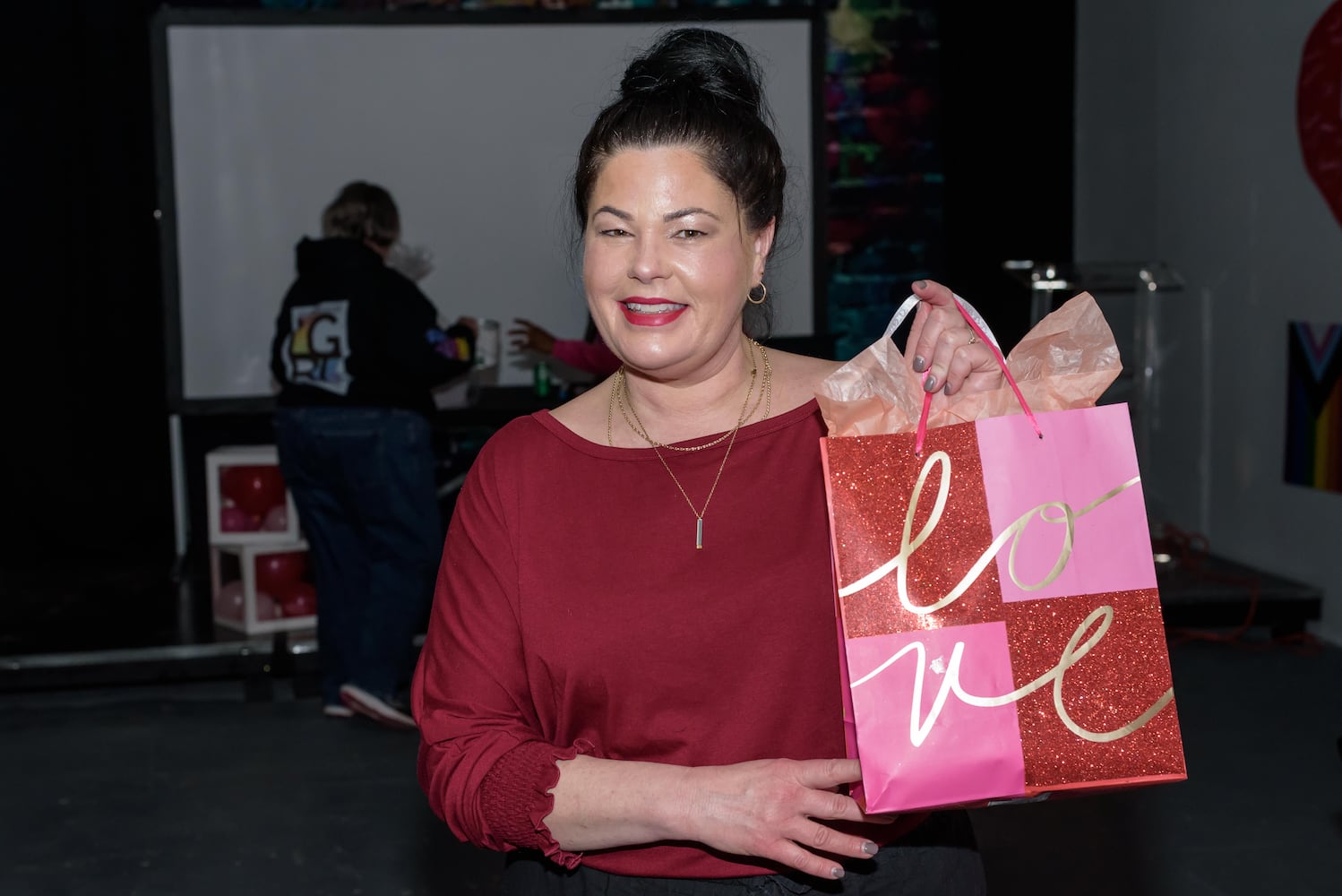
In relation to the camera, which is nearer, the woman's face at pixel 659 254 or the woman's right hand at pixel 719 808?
the woman's right hand at pixel 719 808

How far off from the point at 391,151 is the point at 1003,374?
4.55 m

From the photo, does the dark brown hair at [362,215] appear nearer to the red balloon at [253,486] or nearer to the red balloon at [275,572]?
the red balloon at [253,486]

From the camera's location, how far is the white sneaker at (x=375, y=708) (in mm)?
3783

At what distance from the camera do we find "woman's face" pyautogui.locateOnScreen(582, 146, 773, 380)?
1210 millimetres

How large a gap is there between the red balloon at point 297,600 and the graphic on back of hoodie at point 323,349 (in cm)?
110

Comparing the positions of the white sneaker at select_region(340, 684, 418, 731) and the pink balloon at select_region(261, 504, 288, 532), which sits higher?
the pink balloon at select_region(261, 504, 288, 532)

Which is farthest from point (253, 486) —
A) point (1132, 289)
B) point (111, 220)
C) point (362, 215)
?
point (1132, 289)

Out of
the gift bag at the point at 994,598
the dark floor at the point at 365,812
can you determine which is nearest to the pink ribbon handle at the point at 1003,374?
the gift bag at the point at 994,598

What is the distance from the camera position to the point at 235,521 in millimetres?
4516

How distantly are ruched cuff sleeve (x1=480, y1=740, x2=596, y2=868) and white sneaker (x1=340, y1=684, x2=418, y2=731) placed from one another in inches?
107

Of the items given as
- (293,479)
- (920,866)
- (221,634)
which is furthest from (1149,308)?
(920,866)

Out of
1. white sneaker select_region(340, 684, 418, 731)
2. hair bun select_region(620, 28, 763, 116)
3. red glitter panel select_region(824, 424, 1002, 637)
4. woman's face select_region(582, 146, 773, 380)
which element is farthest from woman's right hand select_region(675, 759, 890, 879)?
white sneaker select_region(340, 684, 418, 731)

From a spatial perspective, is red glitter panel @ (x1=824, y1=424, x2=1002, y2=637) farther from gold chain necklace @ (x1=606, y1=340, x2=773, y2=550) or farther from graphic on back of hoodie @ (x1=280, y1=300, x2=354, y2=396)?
graphic on back of hoodie @ (x1=280, y1=300, x2=354, y2=396)

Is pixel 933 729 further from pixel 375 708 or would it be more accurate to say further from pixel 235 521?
pixel 235 521
